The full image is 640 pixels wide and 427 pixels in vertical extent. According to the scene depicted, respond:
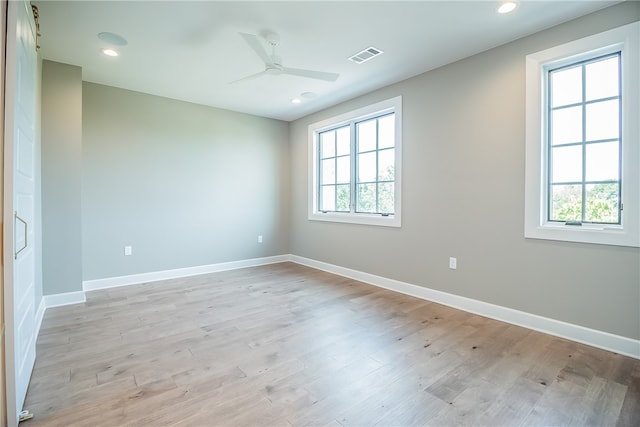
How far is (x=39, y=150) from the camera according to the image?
10.1 ft

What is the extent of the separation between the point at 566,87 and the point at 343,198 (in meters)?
3.00

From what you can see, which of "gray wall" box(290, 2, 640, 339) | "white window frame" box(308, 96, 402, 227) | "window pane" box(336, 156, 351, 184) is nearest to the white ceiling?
"gray wall" box(290, 2, 640, 339)

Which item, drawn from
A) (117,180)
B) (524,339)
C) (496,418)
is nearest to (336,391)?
(496,418)

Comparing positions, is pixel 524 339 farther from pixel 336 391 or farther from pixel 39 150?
pixel 39 150

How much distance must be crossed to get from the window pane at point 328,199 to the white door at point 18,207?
12.3 feet

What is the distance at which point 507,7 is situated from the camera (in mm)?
2369

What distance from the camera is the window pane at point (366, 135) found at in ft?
14.5

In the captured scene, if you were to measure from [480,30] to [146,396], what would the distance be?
371 cm

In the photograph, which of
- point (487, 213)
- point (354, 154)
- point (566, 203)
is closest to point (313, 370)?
point (487, 213)

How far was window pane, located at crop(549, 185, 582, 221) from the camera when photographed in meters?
2.61

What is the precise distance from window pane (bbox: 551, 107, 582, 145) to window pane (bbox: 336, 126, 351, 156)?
104 inches

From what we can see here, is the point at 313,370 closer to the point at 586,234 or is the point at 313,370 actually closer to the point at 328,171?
the point at 586,234

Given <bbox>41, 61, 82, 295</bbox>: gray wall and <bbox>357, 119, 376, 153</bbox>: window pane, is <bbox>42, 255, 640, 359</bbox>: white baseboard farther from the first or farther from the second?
<bbox>357, 119, 376, 153</bbox>: window pane

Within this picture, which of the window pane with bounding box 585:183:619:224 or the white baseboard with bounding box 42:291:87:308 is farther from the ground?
the window pane with bounding box 585:183:619:224
